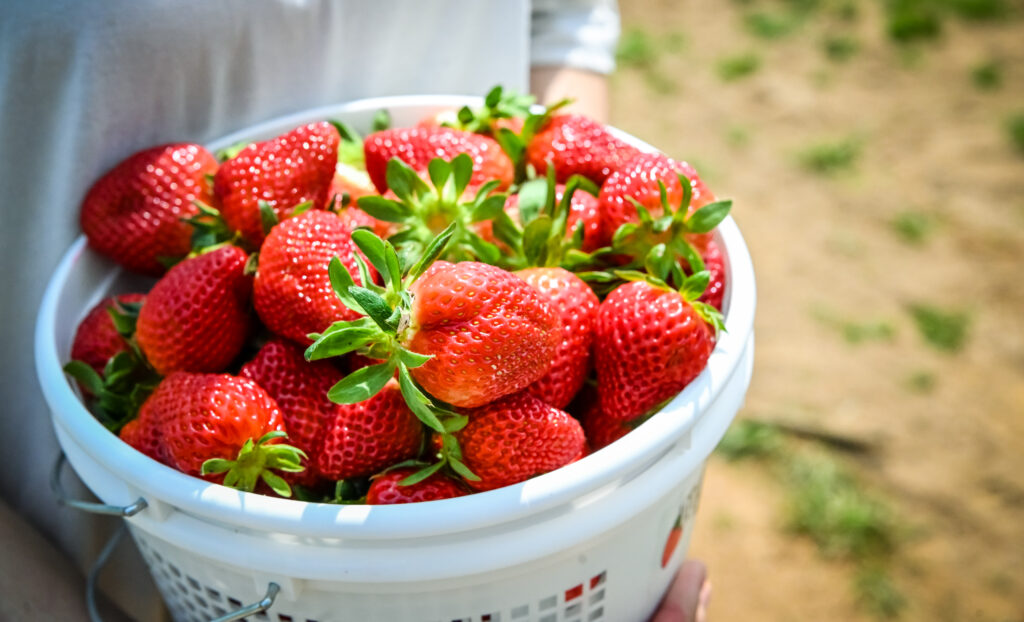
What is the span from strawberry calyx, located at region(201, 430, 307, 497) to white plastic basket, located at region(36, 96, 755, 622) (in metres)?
0.03

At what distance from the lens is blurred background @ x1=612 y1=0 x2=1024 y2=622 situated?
5.42ft

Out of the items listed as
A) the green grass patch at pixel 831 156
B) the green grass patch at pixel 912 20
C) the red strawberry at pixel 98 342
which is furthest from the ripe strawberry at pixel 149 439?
the green grass patch at pixel 912 20

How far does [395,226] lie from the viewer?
2.62 feet

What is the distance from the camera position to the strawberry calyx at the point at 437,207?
2.49 feet

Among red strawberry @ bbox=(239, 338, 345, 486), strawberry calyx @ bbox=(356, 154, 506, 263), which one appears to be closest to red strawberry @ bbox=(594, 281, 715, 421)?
strawberry calyx @ bbox=(356, 154, 506, 263)

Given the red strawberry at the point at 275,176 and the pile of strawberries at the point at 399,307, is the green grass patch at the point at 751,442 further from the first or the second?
the red strawberry at the point at 275,176

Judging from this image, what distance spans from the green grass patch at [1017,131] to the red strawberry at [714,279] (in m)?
2.05

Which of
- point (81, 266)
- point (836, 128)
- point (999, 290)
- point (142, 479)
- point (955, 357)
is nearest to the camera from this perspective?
point (142, 479)

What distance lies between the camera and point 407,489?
668 millimetres

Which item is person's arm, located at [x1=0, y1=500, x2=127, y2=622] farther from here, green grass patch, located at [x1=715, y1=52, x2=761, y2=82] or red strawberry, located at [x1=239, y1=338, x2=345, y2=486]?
green grass patch, located at [x1=715, y1=52, x2=761, y2=82]

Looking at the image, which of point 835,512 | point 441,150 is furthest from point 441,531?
point 835,512

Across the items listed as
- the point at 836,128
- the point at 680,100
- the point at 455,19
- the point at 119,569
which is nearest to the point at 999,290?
the point at 836,128

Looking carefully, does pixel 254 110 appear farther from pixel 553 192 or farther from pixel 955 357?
pixel 955 357

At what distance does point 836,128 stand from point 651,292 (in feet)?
6.95
